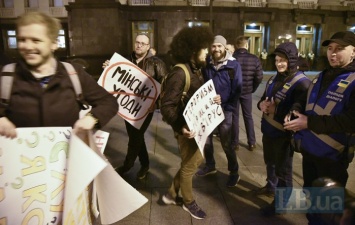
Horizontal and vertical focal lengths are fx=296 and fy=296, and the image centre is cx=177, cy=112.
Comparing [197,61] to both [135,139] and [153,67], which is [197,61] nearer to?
[153,67]

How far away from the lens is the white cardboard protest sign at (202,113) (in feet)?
9.06

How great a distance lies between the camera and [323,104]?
2.35m

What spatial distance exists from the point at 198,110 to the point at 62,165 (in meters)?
1.52

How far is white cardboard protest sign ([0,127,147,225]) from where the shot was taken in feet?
5.11

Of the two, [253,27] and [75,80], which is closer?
[75,80]

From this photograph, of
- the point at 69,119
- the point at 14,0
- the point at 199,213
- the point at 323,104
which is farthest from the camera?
the point at 14,0

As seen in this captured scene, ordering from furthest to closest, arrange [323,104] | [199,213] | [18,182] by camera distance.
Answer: [199,213] → [323,104] → [18,182]

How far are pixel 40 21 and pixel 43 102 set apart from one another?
0.48 m

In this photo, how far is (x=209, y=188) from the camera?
3.83m

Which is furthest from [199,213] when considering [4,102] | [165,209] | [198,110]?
[4,102]

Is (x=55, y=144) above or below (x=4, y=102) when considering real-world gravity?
below

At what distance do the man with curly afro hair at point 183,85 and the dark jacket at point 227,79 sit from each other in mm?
1125

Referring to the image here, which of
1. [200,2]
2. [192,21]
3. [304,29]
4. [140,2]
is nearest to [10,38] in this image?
[140,2]

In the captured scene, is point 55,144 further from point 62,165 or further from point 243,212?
point 243,212
